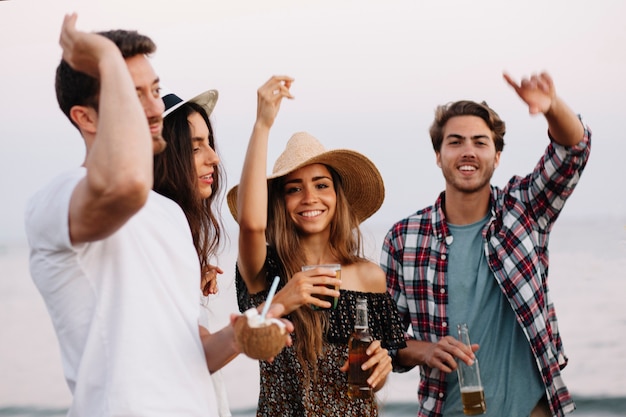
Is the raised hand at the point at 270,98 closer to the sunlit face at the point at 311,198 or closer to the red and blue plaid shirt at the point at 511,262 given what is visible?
the sunlit face at the point at 311,198

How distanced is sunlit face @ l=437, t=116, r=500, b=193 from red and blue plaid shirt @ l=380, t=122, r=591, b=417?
0.33ft

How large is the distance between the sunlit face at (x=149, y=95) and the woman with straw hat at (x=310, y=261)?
2.63 ft

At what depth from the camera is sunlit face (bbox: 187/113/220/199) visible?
10.1 ft

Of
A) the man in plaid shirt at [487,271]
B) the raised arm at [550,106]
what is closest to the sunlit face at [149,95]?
the raised arm at [550,106]

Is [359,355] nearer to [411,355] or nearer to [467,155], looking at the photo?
[411,355]

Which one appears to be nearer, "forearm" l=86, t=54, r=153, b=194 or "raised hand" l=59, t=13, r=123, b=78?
"forearm" l=86, t=54, r=153, b=194

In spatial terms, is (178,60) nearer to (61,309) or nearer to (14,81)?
(14,81)

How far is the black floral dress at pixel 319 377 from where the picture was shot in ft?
10.1

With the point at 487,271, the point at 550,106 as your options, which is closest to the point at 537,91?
the point at 550,106

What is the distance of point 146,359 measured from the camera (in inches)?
68.7

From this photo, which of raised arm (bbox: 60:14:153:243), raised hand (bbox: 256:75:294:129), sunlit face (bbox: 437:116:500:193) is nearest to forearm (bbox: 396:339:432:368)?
sunlit face (bbox: 437:116:500:193)

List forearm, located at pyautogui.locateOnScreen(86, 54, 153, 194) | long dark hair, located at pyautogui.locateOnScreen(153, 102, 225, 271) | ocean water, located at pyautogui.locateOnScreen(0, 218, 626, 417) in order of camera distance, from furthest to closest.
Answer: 1. ocean water, located at pyautogui.locateOnScreen(0, 218, 626, 417)
2. long dark hair, located at pyautogui.locateOnScreen(153, 102, 225, 271)
3. forearm, located at pyautogui.locateOnScreen(86, 54, 153, 194)

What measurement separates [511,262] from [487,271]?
0.11 meters

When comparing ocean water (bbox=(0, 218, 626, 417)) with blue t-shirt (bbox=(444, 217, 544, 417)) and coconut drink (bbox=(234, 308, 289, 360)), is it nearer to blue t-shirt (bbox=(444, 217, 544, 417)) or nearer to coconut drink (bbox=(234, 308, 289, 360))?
blue t-shirt (bbox=(444, 217, 544, 417))
